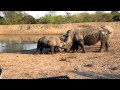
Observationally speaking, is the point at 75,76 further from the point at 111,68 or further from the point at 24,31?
the point at 24,31

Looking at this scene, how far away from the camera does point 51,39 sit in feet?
51.7

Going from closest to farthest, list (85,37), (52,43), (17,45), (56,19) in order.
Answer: (52,43)
(85,37)
(17,45)
(56,19)

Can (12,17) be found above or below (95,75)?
above

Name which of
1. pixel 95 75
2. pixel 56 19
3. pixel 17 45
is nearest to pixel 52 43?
pixel 95 75

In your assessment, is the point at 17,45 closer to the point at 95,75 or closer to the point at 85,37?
the point at 85,37

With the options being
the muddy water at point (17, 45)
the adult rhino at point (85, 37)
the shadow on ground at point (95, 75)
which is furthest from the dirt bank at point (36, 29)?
the shadow on ground at point (95, 75)

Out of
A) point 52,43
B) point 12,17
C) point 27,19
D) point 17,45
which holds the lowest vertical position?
point 17,45

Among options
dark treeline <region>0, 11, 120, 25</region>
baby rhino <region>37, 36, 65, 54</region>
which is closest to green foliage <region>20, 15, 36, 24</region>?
dark treeline <region>0, 11, 120, 25</region>

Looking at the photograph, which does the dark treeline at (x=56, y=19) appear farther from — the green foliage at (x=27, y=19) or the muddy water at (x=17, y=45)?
the muddy water at (x=17, y=45)

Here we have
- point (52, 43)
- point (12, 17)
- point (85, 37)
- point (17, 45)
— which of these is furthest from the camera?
point (12, 17)

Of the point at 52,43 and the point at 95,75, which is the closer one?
the point at 95,75
